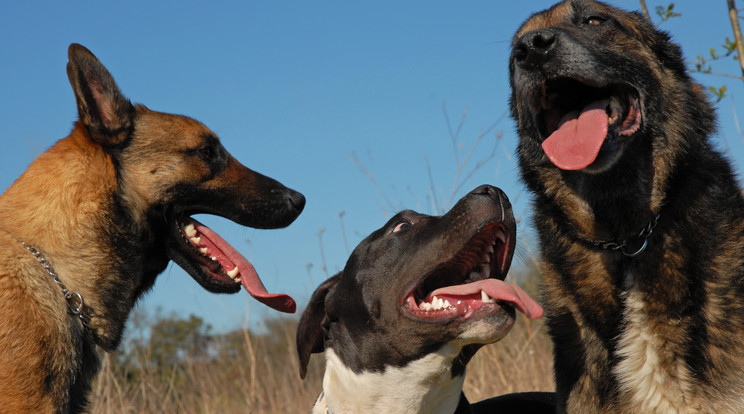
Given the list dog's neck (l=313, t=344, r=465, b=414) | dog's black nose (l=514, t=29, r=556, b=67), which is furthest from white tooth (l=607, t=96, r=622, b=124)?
dog's neck (l=313, t=344, r=465, b=414)

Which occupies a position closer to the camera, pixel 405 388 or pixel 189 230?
pixel 405 388

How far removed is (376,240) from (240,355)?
531cm

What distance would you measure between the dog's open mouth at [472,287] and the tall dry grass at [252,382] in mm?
2585

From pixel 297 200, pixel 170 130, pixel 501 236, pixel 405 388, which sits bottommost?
pixel 405 388

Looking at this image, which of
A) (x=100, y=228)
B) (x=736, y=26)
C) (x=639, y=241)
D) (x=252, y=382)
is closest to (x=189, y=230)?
(x=100, y=228)

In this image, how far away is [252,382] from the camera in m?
5.88

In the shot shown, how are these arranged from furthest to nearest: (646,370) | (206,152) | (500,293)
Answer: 1. (206,152)
2. (500,293)
3. (646,370)

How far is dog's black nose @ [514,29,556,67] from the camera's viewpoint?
331cm

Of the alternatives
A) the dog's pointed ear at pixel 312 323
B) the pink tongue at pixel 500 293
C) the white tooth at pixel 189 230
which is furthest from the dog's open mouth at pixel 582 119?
the white tooth at pixel 189 230

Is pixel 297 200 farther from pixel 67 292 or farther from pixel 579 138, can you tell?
pixel 579 138

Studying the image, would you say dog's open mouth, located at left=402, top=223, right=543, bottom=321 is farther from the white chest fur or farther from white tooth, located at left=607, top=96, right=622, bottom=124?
white tooth, located at left=607, top=96, right=622, bottom=124

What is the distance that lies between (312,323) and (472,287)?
1.04m

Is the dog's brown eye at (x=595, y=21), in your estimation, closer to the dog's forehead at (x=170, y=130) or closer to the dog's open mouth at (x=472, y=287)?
the dog's open mouth at (x=472, y=287)

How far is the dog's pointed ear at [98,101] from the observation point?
405 cm
